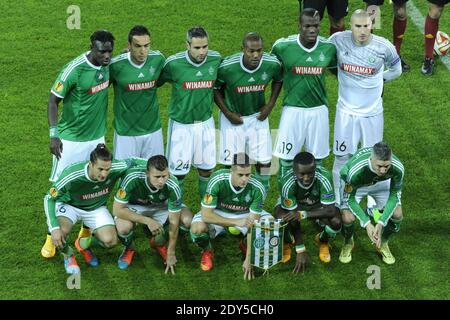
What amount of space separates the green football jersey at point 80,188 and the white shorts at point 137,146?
50 centimetres

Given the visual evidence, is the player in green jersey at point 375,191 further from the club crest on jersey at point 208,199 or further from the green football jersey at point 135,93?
the green football jersey at point 135,93

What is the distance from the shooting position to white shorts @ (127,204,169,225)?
8.95 meters

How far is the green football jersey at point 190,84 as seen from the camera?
29.8 feet

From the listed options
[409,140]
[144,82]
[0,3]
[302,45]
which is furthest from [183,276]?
[0,3]

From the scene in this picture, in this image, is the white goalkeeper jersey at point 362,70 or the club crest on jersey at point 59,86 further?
the white goalkeeper jersey at point 362,70

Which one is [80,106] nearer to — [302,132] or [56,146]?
[56,146]

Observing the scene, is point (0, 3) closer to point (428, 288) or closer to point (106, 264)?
point (106, 264)

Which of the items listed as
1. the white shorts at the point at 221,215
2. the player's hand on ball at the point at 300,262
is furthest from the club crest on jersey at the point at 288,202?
the player's hand on ball at the point at 300,262

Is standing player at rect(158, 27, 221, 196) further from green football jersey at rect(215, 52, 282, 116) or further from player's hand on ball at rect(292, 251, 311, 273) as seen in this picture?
player's hand on ball at rect(292, 251, 311, 273)

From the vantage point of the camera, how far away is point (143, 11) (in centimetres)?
1377

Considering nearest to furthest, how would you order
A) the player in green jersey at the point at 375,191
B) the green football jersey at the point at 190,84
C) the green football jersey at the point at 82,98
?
the player in green jersey at the point at 375,191 → the green football jersey at the point at 82,98 → the green football jersey at the point at 190,84

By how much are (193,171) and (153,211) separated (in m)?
1.74

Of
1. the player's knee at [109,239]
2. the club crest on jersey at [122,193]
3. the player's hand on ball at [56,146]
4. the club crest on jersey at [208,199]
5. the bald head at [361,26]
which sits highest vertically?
the bald head at [361,26]

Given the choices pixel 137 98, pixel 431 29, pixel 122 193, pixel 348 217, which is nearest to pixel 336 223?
pixel 348 217
